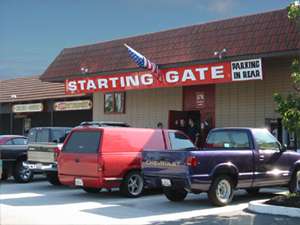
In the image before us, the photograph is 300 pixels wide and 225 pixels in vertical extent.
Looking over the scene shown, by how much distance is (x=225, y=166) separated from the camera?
1287cm

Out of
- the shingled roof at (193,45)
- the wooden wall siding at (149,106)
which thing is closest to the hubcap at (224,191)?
the shingled roof at (193,45)

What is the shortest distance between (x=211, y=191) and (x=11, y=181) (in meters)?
9.02

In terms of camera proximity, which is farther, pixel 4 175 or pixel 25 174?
pixel 4 175

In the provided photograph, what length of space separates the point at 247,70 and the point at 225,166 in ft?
22.9

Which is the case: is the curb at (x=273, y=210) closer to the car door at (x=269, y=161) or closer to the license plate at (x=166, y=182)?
the car door at (x=269, y=161)

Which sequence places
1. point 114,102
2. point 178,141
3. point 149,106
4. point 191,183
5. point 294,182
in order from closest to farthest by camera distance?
point 191,183 < point 294,182 < point 178,141 < point 149,106 < point 114,102

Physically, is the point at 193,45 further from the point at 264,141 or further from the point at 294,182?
the point at 294,182

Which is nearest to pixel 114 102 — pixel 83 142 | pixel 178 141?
pixel 178 141

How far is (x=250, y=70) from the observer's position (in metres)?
19.0

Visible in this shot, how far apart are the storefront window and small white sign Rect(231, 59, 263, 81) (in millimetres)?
8230

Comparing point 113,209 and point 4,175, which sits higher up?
point 4,175

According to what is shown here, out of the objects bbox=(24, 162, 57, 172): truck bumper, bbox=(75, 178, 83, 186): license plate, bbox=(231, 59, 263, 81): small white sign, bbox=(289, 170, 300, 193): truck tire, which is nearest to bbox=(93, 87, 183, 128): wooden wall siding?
bbox=(231, 59, 263, 81): small white sign

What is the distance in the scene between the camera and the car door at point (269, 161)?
543 inches

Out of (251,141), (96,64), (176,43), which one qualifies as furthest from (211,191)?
(96,64)
